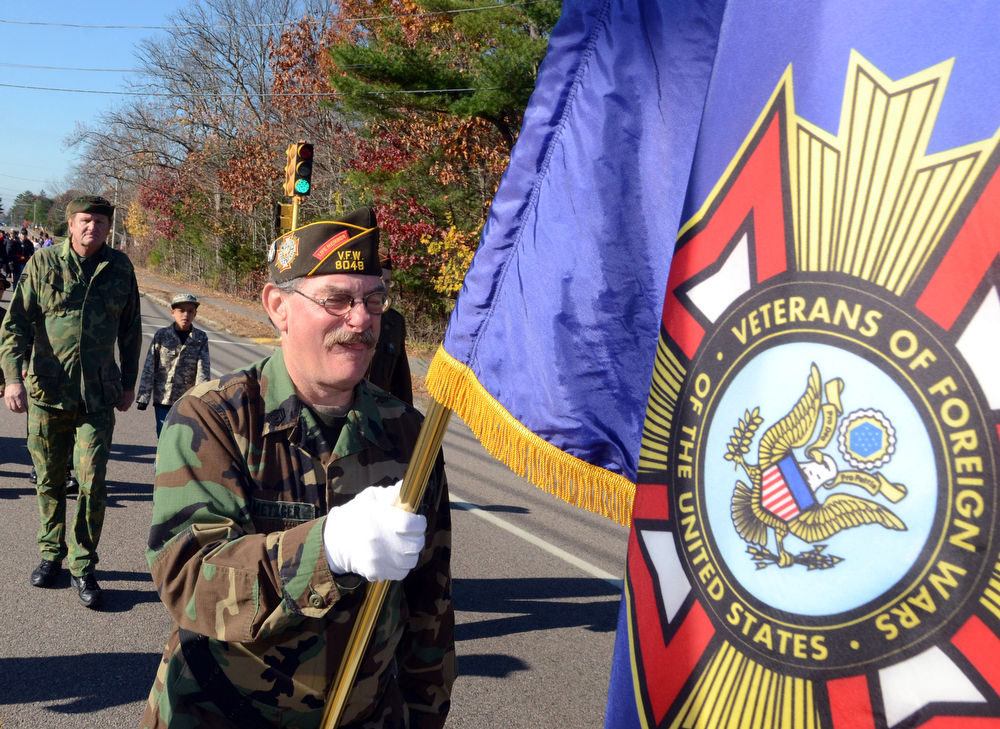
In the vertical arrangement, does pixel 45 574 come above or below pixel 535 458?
below

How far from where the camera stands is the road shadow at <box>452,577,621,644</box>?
16.8 ft

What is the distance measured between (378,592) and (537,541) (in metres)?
4.92

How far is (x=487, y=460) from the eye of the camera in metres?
9.80

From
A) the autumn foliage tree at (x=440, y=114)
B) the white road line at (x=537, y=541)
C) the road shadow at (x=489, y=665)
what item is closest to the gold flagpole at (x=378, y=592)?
the road shadow at (x=489, y=665)

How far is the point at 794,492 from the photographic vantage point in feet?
4.62

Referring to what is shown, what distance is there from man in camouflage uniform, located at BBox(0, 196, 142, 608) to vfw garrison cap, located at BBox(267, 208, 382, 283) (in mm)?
3371

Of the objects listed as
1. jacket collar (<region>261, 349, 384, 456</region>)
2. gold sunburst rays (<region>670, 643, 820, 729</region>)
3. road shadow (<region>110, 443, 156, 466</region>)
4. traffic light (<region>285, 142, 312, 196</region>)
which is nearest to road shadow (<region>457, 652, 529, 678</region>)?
jacket collar (<region>261, 349, 384, 456</region>)

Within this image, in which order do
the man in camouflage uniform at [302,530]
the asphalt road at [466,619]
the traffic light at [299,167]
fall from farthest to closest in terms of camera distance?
the traffic light at [299,167] → the asphalt road at [466,619] → the man in camouflage uniform at [302,530]

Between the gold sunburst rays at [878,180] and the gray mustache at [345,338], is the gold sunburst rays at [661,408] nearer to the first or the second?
the gold sunburst rays at [878,180]

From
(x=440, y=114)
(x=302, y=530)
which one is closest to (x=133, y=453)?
(x=302, y=530)

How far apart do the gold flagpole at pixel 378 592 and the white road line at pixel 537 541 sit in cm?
398

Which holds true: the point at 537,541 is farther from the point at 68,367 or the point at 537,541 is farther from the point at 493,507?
the point at 68,367

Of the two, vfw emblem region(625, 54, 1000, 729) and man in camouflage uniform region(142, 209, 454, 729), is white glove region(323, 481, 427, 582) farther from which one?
vfw emblem region(625, 54, 1000, 729)

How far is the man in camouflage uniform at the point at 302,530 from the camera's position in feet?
5.76
